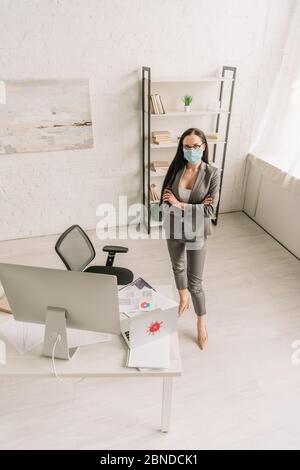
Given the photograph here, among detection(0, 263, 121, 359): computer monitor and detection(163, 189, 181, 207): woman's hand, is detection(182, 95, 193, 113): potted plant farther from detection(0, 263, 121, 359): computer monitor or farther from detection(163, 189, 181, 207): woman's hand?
detection(0, 263, 121, 359): computer monitor

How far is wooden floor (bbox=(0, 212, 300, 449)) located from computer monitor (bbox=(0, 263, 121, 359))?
77 cm

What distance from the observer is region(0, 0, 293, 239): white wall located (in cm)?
334

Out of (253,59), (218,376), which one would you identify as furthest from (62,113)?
(218,376)

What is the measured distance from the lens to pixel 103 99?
3.76 m

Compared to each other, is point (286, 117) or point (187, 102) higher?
point (187, 102)

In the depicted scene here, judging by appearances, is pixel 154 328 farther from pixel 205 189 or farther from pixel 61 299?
pixel 205 189

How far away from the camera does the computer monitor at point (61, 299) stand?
4.93ft

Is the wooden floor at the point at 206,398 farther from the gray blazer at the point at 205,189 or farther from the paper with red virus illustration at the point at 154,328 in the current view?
the gray blazer at the point at 205,189

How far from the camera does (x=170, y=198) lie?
250cm

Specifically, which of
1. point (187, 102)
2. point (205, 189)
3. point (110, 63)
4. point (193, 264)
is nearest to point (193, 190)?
point (205, 189)

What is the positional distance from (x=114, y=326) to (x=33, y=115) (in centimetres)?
289

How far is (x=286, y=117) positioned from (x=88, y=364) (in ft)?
11.5

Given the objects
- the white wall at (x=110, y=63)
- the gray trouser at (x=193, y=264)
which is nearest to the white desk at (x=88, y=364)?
the gray trouser at (x=193, y=264)

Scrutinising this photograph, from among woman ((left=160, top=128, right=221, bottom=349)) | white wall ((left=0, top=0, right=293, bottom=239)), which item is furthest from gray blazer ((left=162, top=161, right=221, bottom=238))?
white wall ((left=0, top=0, right=293, bottom=239))
